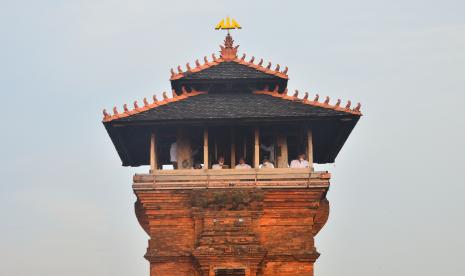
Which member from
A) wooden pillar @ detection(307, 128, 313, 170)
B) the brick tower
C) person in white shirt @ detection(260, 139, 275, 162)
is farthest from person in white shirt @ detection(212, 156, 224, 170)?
wooden pillar @ detection(307, 128, 313, 170)

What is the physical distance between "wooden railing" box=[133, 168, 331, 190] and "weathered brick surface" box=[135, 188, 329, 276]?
16cm

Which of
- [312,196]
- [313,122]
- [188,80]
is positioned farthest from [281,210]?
[188,80]

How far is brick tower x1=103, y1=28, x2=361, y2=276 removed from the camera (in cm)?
2538

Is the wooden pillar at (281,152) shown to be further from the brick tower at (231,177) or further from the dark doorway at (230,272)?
the dark doorway at (230,272)

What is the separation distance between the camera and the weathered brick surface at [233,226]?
997 inches

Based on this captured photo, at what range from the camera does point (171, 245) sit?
25578 millimetres

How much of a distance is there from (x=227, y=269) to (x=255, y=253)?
0.82 metres

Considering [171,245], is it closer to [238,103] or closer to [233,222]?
[233,222]

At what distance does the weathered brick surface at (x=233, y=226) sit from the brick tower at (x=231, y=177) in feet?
0.09

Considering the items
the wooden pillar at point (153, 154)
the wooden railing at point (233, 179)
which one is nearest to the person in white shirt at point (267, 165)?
the wooden railing at point (233, 179)

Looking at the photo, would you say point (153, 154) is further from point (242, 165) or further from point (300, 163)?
point (300, 163)

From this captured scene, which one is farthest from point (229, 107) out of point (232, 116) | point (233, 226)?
point (233, 226)

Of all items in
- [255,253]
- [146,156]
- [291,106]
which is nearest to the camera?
[255,253]

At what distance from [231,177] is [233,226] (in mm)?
1325
